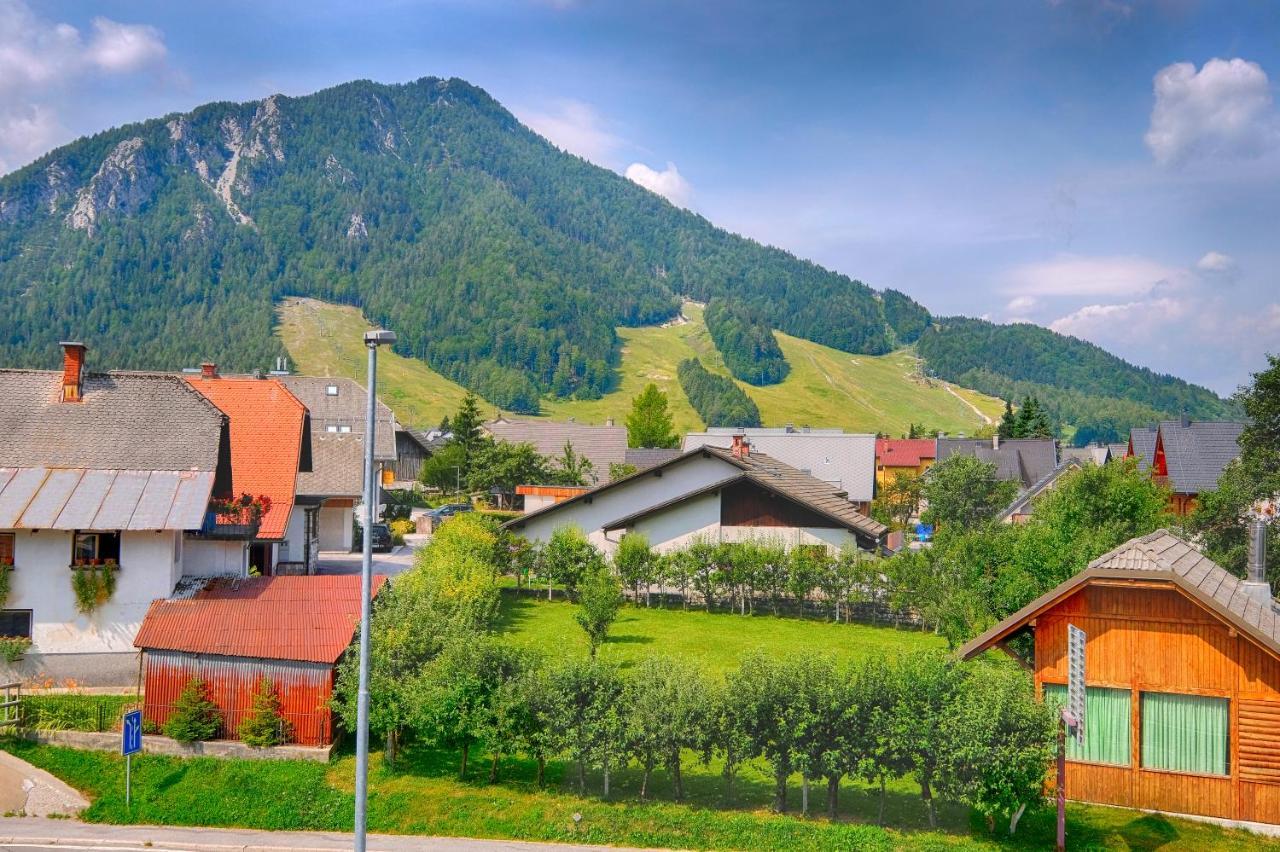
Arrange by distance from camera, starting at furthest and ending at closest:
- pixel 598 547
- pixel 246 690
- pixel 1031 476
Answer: pixel 1031 476, pixel 598 547, pixel 246 690

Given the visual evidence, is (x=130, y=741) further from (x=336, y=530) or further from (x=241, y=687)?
(x=336, y=530)

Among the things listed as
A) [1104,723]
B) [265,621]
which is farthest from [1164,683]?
[265,621]

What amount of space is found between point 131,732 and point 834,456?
231ft

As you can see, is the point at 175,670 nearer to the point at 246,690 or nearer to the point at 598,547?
the point at 246,690

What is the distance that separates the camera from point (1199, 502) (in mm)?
34688

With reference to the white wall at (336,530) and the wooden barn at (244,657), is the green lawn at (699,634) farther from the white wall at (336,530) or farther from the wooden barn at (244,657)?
the white wall at (336,530)

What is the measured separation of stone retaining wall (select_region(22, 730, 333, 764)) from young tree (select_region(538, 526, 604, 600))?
1984 centimetres

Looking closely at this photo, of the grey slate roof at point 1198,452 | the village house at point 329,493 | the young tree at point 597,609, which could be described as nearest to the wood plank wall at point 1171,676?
the young tree at point 597,609

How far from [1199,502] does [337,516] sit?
3921 cm

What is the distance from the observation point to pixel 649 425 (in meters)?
102

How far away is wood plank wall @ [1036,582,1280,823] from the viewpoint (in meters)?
17.5

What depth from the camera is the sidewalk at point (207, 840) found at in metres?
17.5

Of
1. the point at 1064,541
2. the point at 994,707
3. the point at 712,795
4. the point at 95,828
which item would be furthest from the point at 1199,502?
the point at 95,828

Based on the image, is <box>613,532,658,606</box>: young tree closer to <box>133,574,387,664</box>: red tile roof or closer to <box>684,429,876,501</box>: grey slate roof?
<box>133,574,387,664</box>: red tile roof
